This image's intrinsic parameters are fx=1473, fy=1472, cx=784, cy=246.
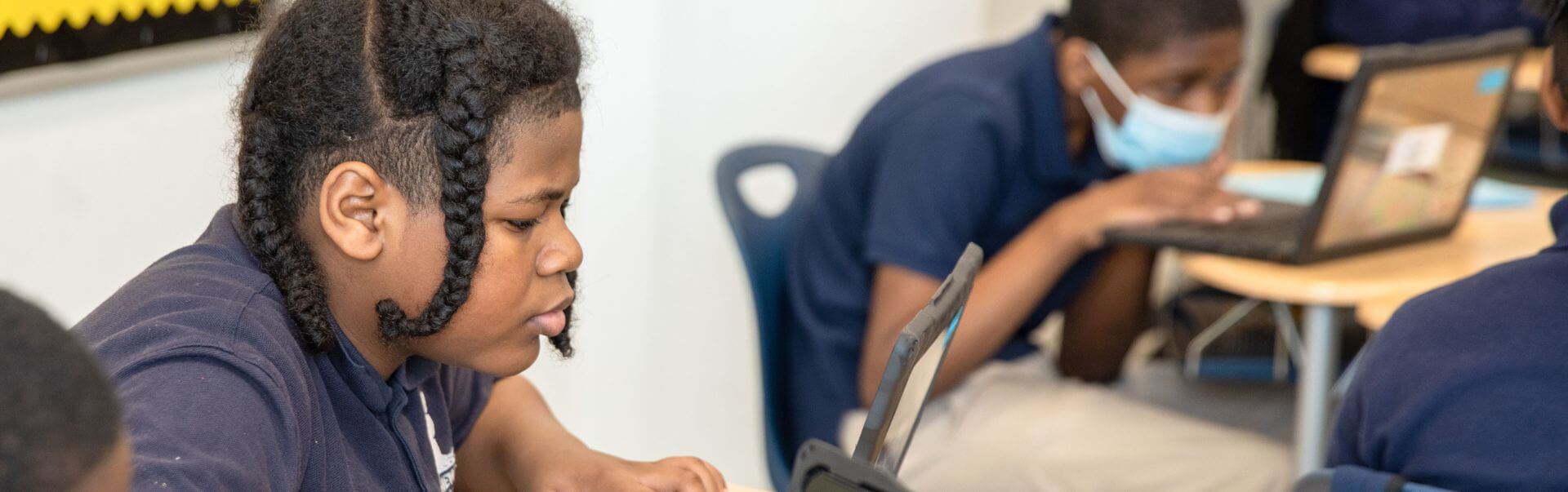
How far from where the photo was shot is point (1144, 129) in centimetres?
190

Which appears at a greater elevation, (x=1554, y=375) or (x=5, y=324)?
(x=5, y=324)

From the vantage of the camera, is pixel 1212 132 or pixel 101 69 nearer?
pixel 101 69

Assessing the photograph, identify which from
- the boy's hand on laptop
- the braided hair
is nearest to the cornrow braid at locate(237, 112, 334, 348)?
the braided hair

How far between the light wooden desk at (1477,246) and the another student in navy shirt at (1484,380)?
2.13ft

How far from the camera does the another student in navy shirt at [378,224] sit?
92 cm

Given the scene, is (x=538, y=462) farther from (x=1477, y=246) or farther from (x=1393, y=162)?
(x=1477, y=246)

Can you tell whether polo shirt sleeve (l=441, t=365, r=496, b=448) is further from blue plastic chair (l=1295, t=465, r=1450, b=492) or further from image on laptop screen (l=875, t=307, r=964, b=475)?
blue plastic chair (l=1295, t=465, r=1450, b=492)

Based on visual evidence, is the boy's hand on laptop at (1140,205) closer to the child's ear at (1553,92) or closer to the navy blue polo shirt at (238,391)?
the child's ear at (1553,92)

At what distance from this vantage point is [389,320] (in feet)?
3.24

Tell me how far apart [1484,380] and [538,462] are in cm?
72

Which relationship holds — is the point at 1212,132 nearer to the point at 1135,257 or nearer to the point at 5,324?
the point at 1135,257

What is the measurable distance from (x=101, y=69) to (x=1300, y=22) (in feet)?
9.09

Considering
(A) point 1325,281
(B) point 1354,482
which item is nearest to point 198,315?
(B) point 1354,482

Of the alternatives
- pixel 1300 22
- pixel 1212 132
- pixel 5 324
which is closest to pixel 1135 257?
pixel 1212 132
